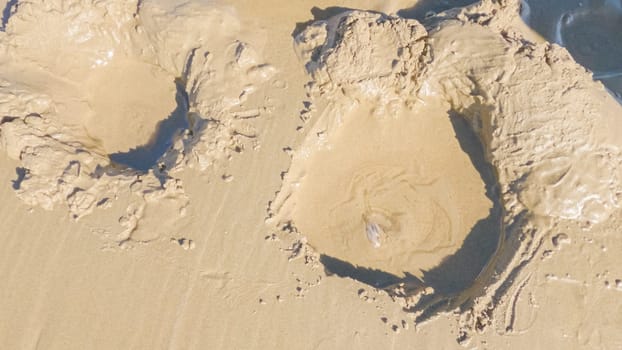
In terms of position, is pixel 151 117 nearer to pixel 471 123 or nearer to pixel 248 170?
pixel 248 170

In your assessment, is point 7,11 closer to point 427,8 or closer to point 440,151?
point 427,8

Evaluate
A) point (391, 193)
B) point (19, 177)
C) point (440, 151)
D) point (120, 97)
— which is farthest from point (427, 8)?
point (19, 177)

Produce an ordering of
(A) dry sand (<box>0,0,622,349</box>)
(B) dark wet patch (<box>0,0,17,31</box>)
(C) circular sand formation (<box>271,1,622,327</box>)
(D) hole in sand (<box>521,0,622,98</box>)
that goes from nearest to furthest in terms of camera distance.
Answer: (A) dry sand (<box>0,0,622,349</box>)
(C) circular sand formation (<box>271,1,622,327</box>)
(B) dark wet patch (<box>0,0,17,31</box>)
(D) hole in sand (<box>521,0,622,98</box>)

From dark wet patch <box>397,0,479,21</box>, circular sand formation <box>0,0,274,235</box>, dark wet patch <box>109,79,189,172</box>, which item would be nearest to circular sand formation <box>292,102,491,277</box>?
circular sand formation <box>0,0,274,235</box>

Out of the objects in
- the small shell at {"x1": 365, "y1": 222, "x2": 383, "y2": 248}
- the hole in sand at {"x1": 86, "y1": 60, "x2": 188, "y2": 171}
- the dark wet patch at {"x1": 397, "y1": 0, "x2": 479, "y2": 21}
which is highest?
the hole in sand at {"x1": 86, "y1": 60, "x2": 188, "y2": 171}

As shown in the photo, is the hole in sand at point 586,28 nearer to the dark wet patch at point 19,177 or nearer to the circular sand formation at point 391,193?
the circular sand formation at point 391,193

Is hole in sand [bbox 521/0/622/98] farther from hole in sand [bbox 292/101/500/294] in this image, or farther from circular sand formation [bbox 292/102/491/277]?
circular sand formation [bbox 292/102/491/277]
